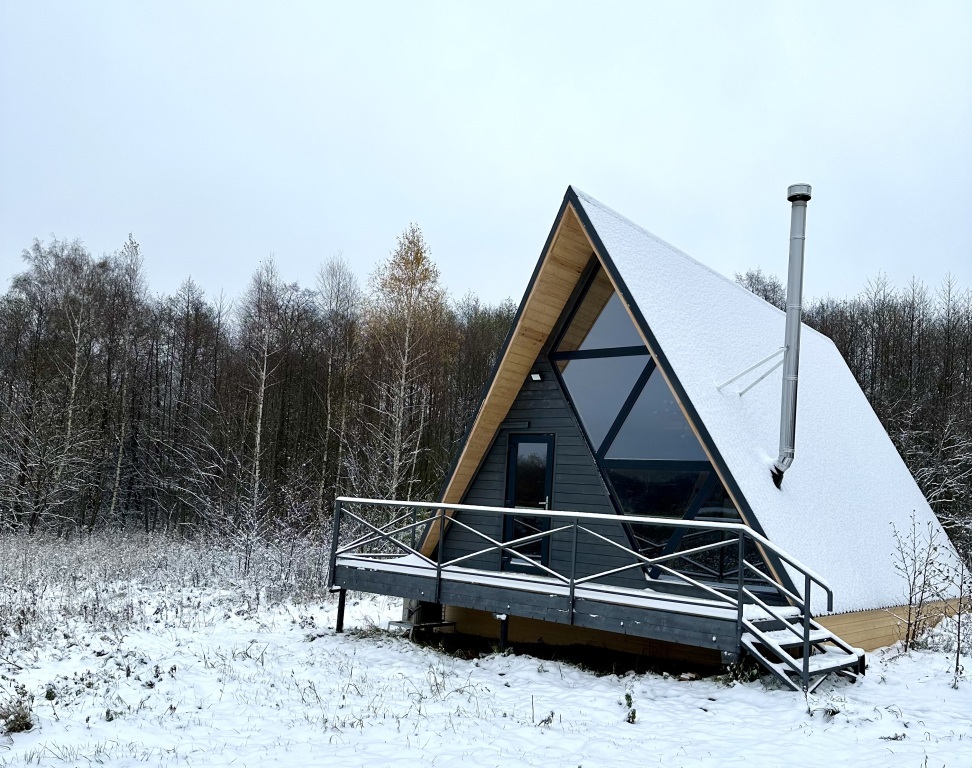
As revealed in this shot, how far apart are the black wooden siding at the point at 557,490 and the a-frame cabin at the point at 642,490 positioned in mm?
28

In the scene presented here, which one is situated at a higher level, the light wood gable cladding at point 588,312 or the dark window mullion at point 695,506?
the light wood gable cladding at point 588,312

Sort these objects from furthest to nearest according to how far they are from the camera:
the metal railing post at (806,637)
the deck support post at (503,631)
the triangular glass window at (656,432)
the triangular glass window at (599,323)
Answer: the triangular glass window at (599,323), the triangular glass window at (656,432), the deck support post at (503,631), the metal railing post at (806,637)

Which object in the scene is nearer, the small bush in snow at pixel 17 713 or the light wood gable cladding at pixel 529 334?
the small bush in snow at pixel 17 713

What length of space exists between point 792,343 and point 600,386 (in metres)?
2.51

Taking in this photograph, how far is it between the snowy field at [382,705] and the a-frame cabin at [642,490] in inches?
28.9

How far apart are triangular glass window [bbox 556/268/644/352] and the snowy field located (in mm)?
4219

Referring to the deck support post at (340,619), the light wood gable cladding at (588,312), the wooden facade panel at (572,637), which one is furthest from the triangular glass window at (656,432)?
the deck support post at (340,619)

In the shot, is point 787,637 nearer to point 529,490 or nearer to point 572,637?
point 572,637

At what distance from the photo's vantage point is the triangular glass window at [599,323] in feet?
34.7

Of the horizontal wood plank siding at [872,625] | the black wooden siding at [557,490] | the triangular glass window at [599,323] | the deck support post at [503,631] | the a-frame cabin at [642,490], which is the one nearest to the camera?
the a-frame cabin at [642,490]

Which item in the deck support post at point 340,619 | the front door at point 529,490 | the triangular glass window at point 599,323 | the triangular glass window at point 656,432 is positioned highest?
the triangular glass window at point 599,323

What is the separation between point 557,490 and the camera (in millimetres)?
10766

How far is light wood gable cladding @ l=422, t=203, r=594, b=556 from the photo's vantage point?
10.2 m

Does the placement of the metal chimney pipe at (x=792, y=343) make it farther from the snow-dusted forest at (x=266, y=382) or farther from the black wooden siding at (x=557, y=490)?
the snow-dusted forest at (x=266, y=382)
